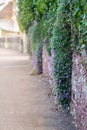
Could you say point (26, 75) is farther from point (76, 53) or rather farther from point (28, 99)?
point (76, 53)

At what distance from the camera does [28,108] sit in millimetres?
8938

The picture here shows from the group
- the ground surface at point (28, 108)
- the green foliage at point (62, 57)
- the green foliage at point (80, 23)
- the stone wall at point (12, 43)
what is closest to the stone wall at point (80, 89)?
the green foliage at point (80, 23)

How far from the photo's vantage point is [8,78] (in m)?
14.8

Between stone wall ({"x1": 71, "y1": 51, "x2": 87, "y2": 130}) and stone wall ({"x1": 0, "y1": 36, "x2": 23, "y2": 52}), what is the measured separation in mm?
25681

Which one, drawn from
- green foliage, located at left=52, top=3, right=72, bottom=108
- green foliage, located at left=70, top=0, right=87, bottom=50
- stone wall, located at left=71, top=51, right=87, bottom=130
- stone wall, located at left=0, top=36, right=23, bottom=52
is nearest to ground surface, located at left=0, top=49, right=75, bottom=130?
green foliage, located at left=52, top=3, right=72, bottom=108

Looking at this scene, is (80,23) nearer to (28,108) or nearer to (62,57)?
(62,57)

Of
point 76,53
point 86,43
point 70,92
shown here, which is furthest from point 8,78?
point 86,43

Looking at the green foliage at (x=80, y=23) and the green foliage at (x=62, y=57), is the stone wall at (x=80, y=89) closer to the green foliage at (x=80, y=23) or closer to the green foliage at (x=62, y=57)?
the green foliage at (x=80, y=23)

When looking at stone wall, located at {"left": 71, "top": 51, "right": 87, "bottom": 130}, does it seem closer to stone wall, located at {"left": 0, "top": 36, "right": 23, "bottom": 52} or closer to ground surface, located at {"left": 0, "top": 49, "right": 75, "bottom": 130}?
ground surface, located at {"left": 0, "top": 49, "right": 75, "bottom": 130}

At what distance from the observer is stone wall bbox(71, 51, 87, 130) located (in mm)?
5902

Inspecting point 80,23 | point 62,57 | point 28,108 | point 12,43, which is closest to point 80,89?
point 80,23

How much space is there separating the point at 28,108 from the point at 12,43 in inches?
1211

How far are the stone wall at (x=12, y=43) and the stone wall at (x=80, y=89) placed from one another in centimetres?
2568

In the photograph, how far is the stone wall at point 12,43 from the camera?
112 ft
